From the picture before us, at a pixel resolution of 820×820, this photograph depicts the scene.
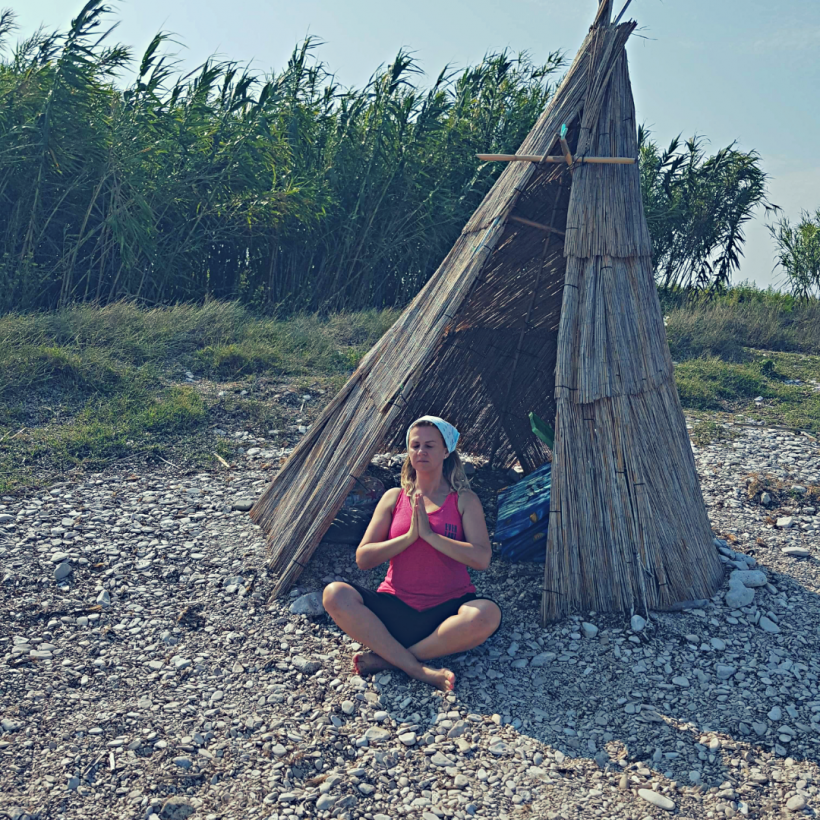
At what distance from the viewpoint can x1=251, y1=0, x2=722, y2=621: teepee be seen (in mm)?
4016

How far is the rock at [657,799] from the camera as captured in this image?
2889 millimetres

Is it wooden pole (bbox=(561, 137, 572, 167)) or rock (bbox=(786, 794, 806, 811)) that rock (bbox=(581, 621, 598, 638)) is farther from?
wooden pole (bbox=(561, 137, 572, 167))

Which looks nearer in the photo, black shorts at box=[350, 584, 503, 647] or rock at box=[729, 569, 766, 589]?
black shorts at box=[350, 584, 503, 647]

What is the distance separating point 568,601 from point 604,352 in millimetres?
1258

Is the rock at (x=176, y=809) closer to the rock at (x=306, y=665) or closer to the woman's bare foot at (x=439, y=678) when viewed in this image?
the rock at (x=306, y=665)

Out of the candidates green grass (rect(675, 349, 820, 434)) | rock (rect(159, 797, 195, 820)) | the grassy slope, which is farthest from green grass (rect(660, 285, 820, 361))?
rock (rect(159, 797, 195, 820))

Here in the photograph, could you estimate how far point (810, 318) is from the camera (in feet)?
41.2

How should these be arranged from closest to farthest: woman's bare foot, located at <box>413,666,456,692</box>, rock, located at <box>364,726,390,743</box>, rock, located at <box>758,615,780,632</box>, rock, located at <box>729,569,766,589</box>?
rock, located at <box>364,726,390,743</box>, woman's bare foot, located at <box>413,666,456,692</box>, rock, located at <box>758,615,780,632</box>, rock, located at <box>729,569,766,589</box>

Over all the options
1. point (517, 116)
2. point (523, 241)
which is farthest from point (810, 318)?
point (523, 241)

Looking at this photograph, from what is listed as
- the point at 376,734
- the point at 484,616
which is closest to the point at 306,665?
the point at 376,734

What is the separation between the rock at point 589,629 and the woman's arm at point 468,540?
64 cm

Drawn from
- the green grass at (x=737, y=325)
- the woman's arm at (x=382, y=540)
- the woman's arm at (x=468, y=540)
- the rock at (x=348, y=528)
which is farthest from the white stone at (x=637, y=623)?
the green grass at (x=737, y=325)

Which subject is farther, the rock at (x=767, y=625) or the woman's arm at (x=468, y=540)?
the rock at (x=767, y=625)

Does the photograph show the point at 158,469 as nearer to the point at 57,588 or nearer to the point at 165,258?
the point at 57,588
